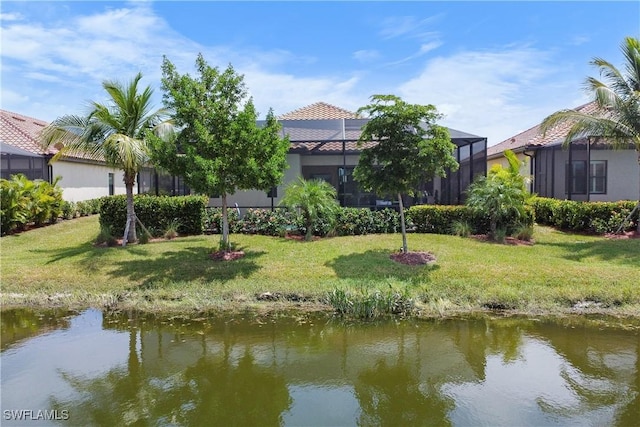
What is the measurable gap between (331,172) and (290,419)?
16038mm

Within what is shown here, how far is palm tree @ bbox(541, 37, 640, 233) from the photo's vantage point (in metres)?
13.5

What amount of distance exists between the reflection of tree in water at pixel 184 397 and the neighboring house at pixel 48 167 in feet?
39.2

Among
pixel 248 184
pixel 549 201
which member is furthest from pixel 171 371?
pixel 549 201

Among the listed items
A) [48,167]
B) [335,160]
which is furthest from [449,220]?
[48,167]

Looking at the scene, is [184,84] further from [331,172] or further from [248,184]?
[331,172]

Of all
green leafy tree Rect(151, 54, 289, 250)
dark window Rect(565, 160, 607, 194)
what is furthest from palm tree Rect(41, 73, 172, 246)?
dark window Rect(565, 160, 607, 194)

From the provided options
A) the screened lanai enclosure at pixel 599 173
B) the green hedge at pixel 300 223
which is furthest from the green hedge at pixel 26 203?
the screened lanai enclosure at pixel 599 173

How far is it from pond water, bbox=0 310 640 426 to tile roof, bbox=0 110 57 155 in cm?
1335

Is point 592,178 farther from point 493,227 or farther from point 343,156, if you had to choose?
point 343,156

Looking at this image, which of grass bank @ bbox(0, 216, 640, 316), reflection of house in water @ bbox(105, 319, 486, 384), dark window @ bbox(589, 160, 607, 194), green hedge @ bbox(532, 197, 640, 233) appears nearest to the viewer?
reflection of house in water @ bbox(105, 319, 486, 384)

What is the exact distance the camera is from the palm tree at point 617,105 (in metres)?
13.5

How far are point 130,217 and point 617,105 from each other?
46.7 ft

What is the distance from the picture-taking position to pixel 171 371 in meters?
6.31

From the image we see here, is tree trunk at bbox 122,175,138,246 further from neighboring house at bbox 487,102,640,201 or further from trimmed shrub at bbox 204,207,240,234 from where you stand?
neighboring house at bbox 487,102,640,201
